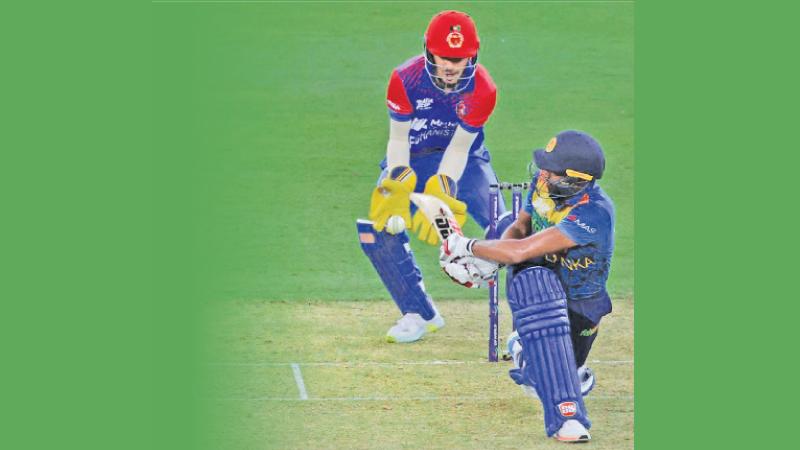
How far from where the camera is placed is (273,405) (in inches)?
382

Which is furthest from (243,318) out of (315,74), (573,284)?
(315,74)

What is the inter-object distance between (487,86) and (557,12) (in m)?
9.82

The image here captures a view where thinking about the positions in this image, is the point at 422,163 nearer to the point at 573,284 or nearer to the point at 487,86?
the point at 487,86

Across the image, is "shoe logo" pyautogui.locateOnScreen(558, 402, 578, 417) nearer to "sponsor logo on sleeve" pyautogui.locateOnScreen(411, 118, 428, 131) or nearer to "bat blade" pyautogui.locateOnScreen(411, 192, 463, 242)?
"bat blade" pyautogui.locateOnScreen(411, 192, 463, 242)

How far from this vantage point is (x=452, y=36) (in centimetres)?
1031

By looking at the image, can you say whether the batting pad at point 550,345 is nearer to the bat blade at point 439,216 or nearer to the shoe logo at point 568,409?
the shoe logo at point 568,409

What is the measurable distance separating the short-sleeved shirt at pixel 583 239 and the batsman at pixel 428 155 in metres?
1.02

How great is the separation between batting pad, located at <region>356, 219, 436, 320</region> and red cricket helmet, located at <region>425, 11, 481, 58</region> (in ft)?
4.57

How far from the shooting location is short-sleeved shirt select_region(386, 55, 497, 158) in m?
10.7

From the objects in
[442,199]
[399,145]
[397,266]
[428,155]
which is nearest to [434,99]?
[399,145]

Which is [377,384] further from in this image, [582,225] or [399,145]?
[582,225]

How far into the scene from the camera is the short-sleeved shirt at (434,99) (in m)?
10.7

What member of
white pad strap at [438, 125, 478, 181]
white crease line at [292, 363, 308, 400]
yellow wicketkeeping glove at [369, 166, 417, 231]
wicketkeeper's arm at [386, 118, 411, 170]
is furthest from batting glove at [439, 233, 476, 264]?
wicketkeeper's arm at [386, 118, 411, 170]

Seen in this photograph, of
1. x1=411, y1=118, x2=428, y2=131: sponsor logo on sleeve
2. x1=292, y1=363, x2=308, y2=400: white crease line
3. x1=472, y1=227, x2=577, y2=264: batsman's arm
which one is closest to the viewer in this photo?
x1=472, y1=227, x2=577, y2=264: batsman's arm
